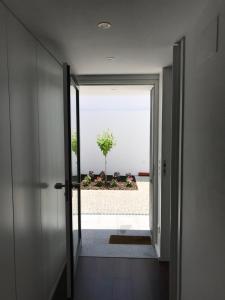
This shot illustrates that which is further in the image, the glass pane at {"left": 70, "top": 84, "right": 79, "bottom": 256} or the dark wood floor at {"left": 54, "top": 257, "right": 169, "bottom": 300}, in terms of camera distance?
the glass pane at {"left": 70, "top": 84, "right": 79, "bottom": 256}

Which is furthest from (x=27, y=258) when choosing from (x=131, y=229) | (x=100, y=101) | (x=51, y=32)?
(x=100, y=101)

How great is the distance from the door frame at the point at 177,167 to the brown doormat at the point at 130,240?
1.41 meters

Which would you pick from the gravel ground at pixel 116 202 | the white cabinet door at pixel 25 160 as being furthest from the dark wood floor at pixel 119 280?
the gravel ground at pixel 116 202

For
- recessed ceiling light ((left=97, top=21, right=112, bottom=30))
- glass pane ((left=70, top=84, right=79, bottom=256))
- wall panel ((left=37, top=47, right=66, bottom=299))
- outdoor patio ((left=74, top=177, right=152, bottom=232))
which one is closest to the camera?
recessed ceiling light ((left=97, top=21, right=112, bottom=30))

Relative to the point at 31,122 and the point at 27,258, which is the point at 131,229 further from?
the point at 31,122

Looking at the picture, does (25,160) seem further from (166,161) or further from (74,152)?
(166,161)

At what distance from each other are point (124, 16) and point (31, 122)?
0.91 metres

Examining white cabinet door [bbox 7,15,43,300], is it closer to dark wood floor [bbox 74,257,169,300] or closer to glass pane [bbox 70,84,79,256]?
dark wood floor [bbox 74,257,169,300]

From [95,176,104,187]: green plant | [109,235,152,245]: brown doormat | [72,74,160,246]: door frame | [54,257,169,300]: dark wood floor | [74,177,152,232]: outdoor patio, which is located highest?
[72,74,160,246]: door frame

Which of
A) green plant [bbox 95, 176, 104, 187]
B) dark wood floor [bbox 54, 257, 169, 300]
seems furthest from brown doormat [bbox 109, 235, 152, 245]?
green plant [bbox 95, 176, 104, 187]

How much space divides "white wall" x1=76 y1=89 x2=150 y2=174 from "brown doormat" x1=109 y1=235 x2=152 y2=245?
5.44 m

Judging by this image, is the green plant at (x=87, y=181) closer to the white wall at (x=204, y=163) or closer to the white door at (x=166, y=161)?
the white door at (x=166, y=161)

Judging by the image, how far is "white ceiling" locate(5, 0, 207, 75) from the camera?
1.41 metres

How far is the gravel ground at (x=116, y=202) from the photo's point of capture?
488cm
